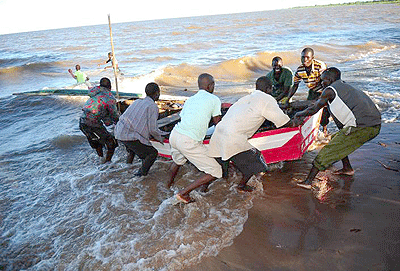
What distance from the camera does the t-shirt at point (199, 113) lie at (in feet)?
12.4

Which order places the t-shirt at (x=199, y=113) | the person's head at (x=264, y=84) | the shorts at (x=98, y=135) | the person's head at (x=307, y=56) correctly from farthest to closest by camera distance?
the person's head at (x=307, y=56) → the shorts at (x=98, y=135) → the t-shirt at (x=199, y=113) → the person's head at (x=264, y=84)

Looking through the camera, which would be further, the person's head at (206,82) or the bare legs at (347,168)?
the bare legs at (347,168)

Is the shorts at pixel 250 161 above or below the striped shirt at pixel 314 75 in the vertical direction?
below

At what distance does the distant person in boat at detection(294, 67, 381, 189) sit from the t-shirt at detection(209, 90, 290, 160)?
779 millimetres

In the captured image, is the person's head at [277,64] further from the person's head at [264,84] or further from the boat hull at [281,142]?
the person's head at [264,84]

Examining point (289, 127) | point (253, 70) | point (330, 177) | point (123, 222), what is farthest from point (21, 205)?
point (253, 70)

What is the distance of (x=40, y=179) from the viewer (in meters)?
5.77

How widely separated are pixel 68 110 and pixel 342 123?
9.37m

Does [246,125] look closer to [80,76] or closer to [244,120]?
[244,120]

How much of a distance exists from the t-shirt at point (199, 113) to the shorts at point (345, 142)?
156 centimetres

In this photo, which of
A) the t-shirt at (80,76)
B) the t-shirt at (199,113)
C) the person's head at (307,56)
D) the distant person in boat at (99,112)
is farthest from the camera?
the t-shirt at (80,76)

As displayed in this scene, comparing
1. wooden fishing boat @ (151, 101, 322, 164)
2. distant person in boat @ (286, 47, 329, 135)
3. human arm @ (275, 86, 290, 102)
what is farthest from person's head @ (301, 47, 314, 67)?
wooden fishing boat @ (151, 101, 322, 164)

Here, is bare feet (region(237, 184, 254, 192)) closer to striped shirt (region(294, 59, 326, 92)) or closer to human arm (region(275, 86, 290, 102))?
human arm (region(275, 86, 290, 102))

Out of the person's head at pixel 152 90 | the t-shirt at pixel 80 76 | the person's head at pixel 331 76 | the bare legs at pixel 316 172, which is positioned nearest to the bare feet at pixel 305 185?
the bare legs at pixel 316 172
